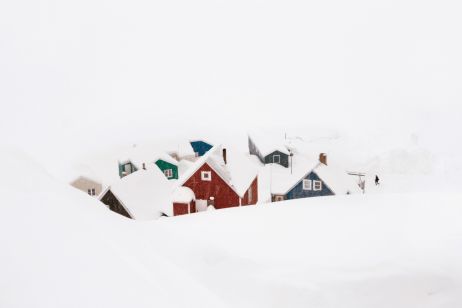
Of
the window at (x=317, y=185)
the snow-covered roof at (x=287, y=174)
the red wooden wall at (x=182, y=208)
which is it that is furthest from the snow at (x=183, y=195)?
the window at (x=317, y=185)

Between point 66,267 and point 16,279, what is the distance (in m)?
0.14

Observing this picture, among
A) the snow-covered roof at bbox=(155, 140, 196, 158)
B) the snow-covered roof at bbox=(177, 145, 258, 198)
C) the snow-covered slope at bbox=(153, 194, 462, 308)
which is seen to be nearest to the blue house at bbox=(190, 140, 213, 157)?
the snow-covered roof at bbox=(155, 140, 196, 158)

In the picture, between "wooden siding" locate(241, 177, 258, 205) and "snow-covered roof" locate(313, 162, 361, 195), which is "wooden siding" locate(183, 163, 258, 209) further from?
"snow-covered roof" locate(313, 162, 361, 195)

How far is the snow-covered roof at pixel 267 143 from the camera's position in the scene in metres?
4.32

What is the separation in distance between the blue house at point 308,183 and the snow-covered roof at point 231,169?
0.33m

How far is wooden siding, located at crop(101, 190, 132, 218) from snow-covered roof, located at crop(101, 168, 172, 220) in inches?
1.9

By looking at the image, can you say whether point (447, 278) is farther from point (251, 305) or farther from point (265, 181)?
point (265, 181)

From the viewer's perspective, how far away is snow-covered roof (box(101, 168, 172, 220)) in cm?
385

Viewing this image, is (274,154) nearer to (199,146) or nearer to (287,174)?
(287,174)

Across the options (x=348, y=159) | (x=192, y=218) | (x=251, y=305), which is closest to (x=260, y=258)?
(x=251, y=305)

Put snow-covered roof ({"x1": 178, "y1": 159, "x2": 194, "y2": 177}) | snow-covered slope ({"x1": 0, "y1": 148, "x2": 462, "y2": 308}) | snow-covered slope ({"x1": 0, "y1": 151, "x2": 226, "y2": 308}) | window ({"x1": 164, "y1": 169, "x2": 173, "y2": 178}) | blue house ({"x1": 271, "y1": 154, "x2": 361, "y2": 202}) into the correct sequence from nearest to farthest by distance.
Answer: snow-covered slope ({"x1": 0, "y1": 151, "x2": 226, "y2": 308})
snow-covered slope ({"x1": 0, "y1": 148, "x2": 462, "y2": 308})
blue house ({"x1": 271, "y1": 154, "x2": 361, "y2": 202})
snow-covered roof ({"x1": 178, "y1": 159, "x2": 194, "y2": 177})
window ({"x1": 164, "y1": 169, "x2": 173, "y2": 178})

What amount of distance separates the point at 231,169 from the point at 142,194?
1.08 metres

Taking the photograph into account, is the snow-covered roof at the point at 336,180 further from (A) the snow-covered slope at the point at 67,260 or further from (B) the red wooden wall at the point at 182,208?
(A) the snow-covered slope at the point at 67,260

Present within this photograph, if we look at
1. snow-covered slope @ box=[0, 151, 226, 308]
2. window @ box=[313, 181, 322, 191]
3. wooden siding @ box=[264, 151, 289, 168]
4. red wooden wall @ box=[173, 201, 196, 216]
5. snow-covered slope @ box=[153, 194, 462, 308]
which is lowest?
red wooden wall @ box=[173, 201, 196, 216]
